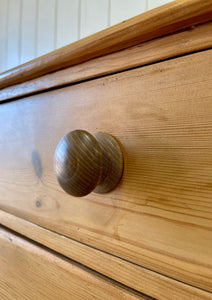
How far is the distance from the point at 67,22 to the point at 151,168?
84cm

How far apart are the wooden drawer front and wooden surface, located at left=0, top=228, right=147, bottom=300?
3 centimetres

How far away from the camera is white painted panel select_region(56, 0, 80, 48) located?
886mm

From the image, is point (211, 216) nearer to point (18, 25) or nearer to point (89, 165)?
point (89, 165)

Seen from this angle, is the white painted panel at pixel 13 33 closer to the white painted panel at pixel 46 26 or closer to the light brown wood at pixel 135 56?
the white painted panel at pixel 46 26

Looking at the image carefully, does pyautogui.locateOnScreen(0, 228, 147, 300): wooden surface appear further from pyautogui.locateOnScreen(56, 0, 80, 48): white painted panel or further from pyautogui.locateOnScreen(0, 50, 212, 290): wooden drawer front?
pyautogui.locateOnScreen(56, 0, 80, 48): white painted panel

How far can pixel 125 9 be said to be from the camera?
739 millimetres

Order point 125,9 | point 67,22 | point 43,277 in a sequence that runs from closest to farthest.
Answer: point 43,277 → point 125,9 → point 67,22

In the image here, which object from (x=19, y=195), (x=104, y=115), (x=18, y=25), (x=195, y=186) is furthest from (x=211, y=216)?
(x=18, y=25)

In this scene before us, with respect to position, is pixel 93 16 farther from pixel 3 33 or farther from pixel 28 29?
pixel 3 33

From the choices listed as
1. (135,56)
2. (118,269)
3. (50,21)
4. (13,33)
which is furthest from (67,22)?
(118,269)

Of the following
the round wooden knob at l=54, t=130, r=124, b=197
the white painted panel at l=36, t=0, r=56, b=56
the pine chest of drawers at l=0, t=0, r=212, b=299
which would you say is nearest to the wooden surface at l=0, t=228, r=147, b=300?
the pine chest of drawers at l=0, t=0, r=212, b=299

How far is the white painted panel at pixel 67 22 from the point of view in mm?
886

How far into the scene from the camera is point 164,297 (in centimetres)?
22

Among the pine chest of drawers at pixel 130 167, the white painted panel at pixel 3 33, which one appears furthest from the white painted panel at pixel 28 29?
the pine chest of drawers at pixel 130 167
